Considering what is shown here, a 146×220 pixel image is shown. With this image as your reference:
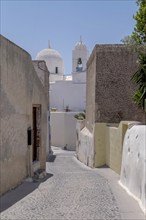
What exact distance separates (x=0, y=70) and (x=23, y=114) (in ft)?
6.62

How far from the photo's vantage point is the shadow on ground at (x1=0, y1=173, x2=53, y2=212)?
233 inches

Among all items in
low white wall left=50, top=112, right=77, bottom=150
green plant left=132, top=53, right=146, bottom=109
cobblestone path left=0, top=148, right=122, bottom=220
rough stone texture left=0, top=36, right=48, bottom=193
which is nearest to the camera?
cobblestone path left=0, top=148, right=122, bottom=220

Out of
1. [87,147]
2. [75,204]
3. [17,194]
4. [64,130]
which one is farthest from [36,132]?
[64,130]

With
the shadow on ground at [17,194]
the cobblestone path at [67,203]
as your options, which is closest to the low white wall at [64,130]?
the shadow on ground at [17,194]

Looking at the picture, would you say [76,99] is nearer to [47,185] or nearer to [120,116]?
[120,116]

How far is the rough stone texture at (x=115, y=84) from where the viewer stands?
45.5ft

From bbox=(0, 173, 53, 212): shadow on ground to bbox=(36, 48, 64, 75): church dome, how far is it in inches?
1374

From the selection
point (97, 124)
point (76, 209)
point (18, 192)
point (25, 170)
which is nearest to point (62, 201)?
point (76, 209)

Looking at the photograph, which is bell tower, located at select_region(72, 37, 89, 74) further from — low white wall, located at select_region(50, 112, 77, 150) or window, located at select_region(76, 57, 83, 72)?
low white wall, located at select_region(50, 112, 77, 150)

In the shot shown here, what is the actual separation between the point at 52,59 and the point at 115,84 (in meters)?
29.1

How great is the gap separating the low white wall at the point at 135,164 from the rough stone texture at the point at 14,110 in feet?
8.78

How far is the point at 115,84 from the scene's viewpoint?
45.8ft

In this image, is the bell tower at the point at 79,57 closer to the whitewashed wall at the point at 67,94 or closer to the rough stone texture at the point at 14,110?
the whitewashed wall at the point at 67,94

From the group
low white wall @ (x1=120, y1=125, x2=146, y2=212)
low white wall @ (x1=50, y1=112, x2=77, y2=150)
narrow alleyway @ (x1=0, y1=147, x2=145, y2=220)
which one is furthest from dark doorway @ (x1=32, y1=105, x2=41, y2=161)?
low white wall @ (x1=50, y1=112, x2=77, y2=150)
